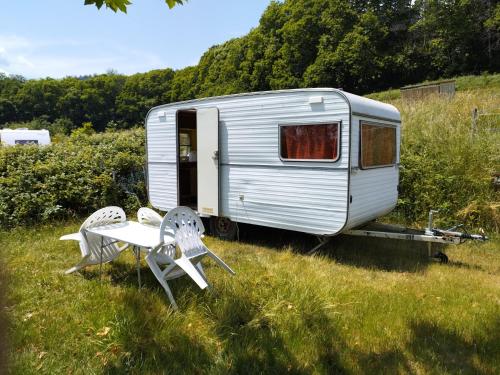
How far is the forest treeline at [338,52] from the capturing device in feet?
115

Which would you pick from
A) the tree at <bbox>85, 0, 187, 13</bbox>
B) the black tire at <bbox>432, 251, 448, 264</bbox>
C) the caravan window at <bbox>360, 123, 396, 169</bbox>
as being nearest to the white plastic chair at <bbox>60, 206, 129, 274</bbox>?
the tree at <bbox>85, 0, 187, 13</bbox>

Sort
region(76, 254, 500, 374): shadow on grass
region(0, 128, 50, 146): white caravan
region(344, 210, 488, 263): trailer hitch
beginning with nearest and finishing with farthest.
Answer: region(76, 254, 500, 374): shadow on grass < region(344, 210, 488, 263): trailer hitch < region(0, 128, 50, 146): white caravan

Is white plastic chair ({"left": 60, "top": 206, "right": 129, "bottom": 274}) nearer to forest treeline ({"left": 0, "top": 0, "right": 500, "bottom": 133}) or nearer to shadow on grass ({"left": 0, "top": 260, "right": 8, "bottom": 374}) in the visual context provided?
shadow on grass ({"left": 0, "top": 260, "right": 8, "bottom": 374})

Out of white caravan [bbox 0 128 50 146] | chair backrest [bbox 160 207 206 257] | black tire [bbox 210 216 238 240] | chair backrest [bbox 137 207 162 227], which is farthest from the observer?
white caravan [bbox 0 128 50 146]

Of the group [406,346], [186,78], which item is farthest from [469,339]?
[186,78]

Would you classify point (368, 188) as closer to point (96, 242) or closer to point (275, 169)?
point (275, 169)

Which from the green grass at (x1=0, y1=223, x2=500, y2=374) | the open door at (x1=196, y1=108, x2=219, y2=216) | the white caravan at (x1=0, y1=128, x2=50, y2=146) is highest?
the white caravan at (x1=0, y1=128, x2=50, y2=146)

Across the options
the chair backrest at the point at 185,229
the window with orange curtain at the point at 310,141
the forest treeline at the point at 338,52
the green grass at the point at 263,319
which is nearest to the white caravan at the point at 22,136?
the forest treeline at the point at 338,52

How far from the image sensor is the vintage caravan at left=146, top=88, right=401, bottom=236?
5152mm

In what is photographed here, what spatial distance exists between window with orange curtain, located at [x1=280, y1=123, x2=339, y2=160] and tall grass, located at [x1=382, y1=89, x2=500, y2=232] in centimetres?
287

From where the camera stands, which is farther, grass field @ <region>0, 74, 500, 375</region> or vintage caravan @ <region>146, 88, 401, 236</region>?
vintage caravan @ <region>146, 88, 401, 236</region>

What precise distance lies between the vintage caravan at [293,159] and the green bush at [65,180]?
2232 millimetres

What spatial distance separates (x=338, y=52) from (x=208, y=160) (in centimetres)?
3392

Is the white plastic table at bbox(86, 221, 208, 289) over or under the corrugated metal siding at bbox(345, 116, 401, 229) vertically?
under
